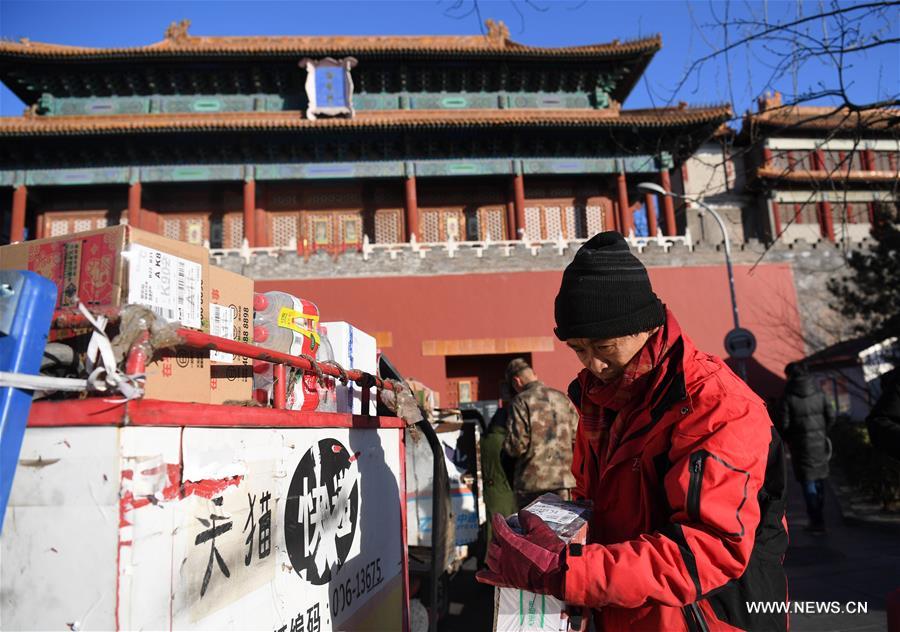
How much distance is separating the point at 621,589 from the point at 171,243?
1.47 metres

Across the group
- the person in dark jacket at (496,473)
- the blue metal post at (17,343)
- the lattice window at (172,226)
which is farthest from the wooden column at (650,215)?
the blue metal post at (17,343)

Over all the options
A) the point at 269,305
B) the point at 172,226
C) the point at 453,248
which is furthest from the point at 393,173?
the point at 269,305

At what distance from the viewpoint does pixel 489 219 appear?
18719mm

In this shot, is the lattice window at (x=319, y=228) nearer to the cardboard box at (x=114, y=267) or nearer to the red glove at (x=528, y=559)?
the cardboard box at (x=114, y=267)

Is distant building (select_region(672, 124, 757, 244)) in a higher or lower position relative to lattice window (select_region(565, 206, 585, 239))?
higher

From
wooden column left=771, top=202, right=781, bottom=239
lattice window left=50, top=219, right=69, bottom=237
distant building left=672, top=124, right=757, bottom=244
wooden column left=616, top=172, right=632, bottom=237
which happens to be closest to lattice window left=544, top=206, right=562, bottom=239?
wooden column left=616, top=172, right=632, bottom=237

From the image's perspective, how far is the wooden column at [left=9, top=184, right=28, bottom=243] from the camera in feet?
53.1

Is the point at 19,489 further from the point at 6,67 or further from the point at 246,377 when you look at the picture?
the point at 6,67

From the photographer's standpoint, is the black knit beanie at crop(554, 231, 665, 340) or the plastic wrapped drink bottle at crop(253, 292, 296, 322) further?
the plastic wrapped drink bottle at crop(253, 292, 296, 322)

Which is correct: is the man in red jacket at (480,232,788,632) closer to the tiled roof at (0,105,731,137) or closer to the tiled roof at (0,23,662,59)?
the tiled roof at (0,105,731,137)

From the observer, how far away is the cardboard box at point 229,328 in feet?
6.18

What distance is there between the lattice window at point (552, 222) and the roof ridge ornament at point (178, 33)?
42.4 ft

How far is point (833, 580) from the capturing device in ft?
15.0

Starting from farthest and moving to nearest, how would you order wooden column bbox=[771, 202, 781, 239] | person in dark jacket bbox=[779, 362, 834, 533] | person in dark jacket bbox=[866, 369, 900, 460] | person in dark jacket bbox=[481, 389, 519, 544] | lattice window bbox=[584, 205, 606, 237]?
wooden column bbox=[771, 202, 781, 239] < lattice window bbox=[584, 205, 606, 237] < person in dark jacket bbox=[779, 362, 834, 533] < person in dark jacket bbox=[481, 389, 519, 544] < person in dark jacket bbox=[866, 369, 900, 460]
